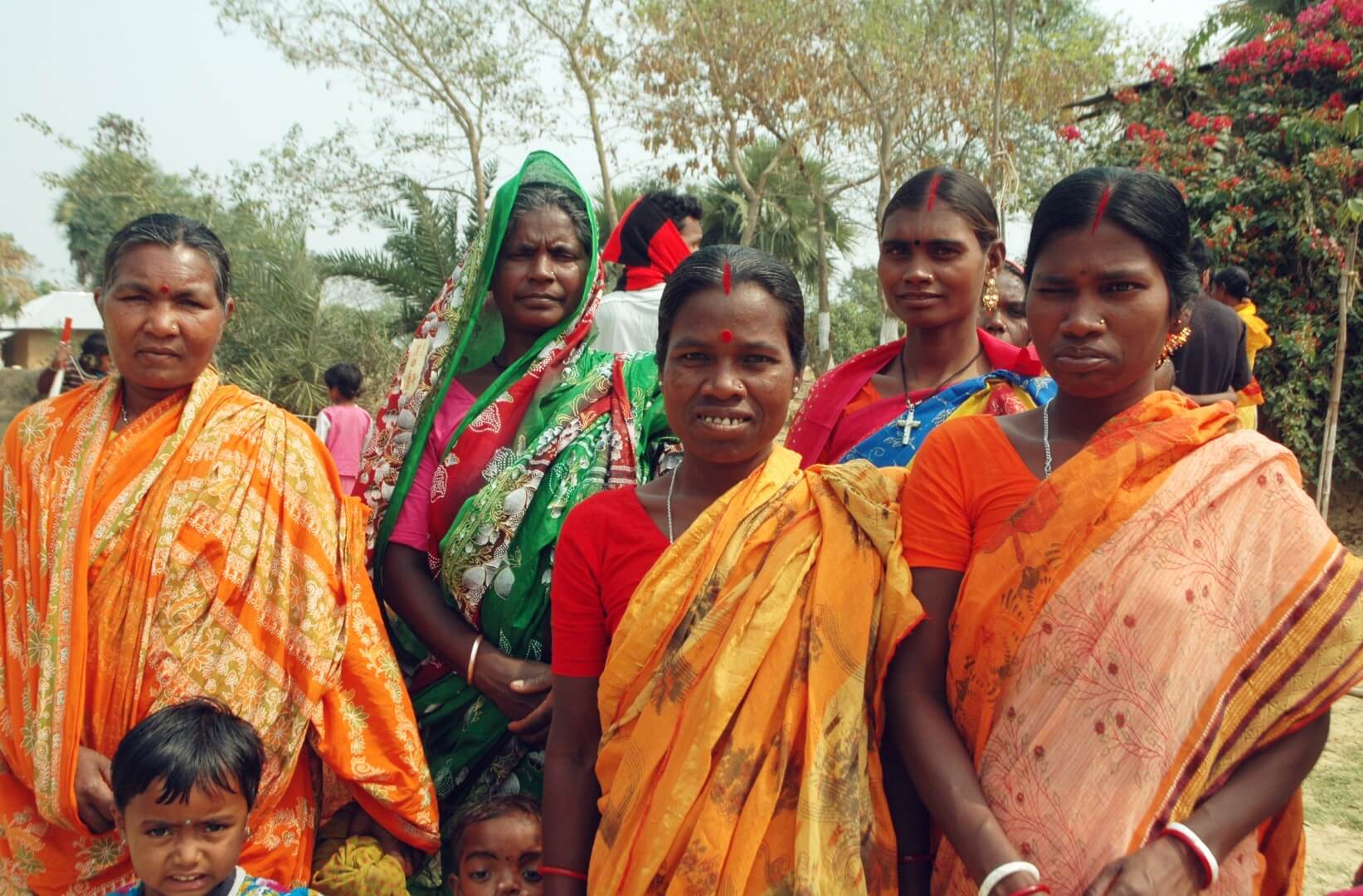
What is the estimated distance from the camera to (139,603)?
224 centimetres

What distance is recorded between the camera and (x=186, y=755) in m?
2.07

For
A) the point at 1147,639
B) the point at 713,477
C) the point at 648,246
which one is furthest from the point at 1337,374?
the point at 1147,639

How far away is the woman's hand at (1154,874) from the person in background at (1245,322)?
15.4 feet

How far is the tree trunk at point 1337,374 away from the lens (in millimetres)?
9086

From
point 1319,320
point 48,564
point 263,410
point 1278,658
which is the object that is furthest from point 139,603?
point 1319,320

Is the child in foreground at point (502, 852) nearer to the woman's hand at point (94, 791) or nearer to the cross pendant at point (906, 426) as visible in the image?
the woman's hand at point (94, 791)

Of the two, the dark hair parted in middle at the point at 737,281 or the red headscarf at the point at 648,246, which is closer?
the dark hair parted in middle at the point at 737,281

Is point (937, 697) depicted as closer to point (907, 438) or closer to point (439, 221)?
point (907, 438)

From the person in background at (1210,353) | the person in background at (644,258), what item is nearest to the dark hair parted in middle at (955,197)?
the person in background at (644,258)

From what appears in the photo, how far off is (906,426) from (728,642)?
90 centimetres

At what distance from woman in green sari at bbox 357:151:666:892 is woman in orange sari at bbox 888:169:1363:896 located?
963 millimetres

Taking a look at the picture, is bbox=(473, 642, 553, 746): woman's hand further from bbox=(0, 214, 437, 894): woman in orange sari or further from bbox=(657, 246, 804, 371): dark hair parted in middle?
bbox=(657, 246, 804, 371): dark hair parted in middle

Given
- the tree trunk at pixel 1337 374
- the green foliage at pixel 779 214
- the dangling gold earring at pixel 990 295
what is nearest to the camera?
the dangling gold earring at pixel 990 295

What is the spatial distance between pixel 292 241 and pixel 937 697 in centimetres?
1442
